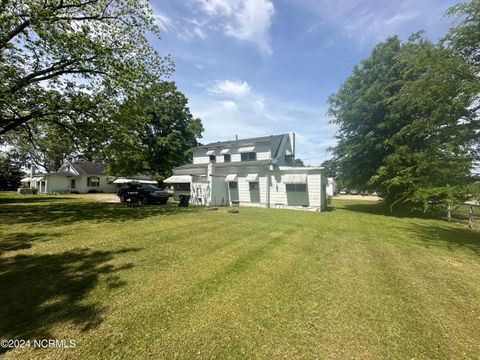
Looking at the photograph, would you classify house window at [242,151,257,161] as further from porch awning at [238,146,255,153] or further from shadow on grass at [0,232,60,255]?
shadow on grass at [0,232,60,255]

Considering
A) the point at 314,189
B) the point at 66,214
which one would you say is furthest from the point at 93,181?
the point at 314,189

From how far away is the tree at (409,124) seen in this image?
866 centimetres

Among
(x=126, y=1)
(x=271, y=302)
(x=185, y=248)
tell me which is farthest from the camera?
(x=126, y=1)

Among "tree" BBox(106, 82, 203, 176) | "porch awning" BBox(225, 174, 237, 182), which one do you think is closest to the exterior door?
"porch awning" BBox(225, 174, 237, 182)

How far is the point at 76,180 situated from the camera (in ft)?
125

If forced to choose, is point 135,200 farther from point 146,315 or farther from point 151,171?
point 146,315

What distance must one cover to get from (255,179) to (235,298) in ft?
53.9

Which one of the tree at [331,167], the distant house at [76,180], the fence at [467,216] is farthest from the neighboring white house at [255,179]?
the distant house at [76,180]

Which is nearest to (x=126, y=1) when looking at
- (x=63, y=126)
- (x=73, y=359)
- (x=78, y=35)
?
(x=78, y=35)

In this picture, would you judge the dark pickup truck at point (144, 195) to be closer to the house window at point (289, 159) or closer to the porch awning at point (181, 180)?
the porch awning at point (181, 180)

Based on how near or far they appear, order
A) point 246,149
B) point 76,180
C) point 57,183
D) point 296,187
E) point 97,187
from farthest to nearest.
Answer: point 97,187
point 76,180
point 57,183
point 246,149
point 296,187

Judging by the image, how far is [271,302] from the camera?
393 centimetres

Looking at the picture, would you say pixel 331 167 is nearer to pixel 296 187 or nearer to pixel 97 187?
pixel 296 187

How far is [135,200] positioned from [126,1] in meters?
15.6
